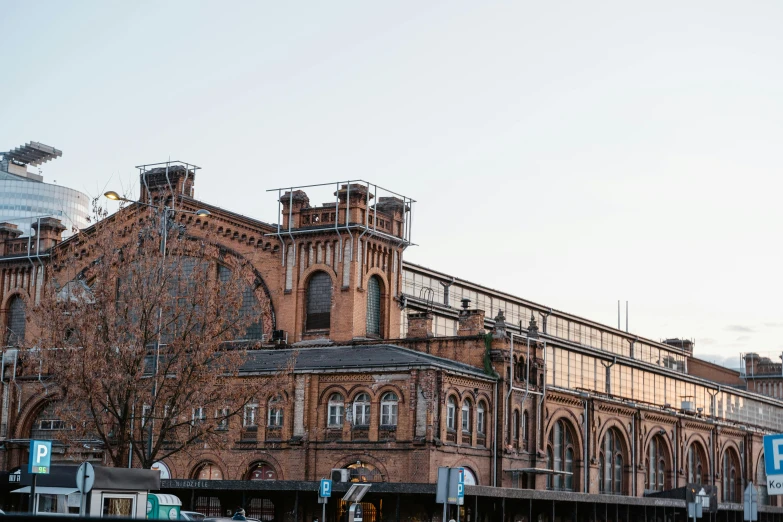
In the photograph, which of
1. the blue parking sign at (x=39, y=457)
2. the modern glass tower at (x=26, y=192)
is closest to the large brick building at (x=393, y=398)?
the blue parking sign at (x=39, y=457)

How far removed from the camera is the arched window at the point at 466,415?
52.0 m

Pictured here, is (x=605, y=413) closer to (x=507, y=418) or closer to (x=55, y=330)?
(x=507, y=418)

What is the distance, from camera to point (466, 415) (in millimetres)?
52250

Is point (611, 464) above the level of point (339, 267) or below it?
below

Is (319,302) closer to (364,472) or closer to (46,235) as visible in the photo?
(364,472)

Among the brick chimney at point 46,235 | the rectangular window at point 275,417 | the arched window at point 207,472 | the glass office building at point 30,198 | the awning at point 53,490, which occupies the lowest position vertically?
the awning at point 53,490

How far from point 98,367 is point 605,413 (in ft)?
124

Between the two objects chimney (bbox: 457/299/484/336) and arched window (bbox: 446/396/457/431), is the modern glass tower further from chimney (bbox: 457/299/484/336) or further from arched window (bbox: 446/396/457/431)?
arched window (bbox: 446/396/457/431)

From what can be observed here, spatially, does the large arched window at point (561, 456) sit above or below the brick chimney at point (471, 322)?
below

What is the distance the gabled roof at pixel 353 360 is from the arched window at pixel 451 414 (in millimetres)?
1443

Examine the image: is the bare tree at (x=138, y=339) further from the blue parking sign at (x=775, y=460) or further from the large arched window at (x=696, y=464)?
the large arched window at (x=696, y=464)

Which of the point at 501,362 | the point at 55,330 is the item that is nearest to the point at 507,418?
the point at 501,362

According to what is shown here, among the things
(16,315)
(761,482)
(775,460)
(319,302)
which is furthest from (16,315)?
(775,460)

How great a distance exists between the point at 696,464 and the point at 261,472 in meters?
36.9
